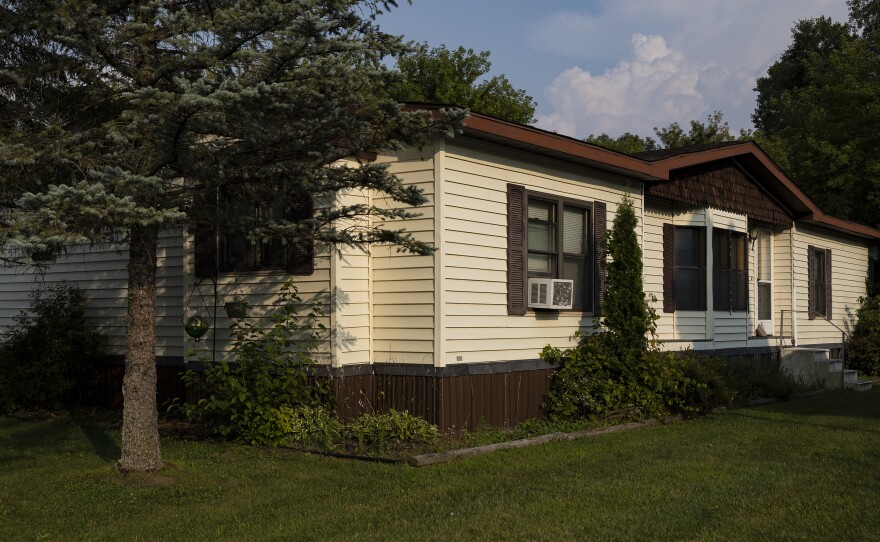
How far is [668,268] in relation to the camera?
1506 centimetres

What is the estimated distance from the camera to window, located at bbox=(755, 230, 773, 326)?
17922 mm

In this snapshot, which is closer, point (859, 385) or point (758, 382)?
point (758, 382)

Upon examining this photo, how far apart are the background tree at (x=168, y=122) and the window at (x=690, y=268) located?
8406mm

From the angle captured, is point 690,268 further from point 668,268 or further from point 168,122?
point 168,122

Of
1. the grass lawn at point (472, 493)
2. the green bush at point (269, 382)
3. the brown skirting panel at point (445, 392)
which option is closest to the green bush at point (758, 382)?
the grass lawn at point (472, 493)

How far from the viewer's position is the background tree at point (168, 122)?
6.31 m

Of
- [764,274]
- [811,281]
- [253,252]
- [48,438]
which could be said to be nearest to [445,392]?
[253,252]

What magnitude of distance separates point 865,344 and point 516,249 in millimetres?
13025

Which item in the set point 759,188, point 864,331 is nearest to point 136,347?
point 759,188

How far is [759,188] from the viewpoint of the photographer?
672 inches

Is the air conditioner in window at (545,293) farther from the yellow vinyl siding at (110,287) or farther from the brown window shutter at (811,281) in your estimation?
the brown window shutter at (811,281)

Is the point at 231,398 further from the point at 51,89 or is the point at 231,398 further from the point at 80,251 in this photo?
the point at 80,251

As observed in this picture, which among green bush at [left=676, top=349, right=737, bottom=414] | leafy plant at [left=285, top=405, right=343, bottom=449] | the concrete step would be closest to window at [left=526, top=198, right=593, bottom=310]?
green bush at [left=676, top=349, right=737, bottom=414]

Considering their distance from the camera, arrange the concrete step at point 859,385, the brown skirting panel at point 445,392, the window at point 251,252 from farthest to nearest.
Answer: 1. the concrete step at point 859,385
2. the window at point 251,252
3. the brown skirting panel at point 445,392
